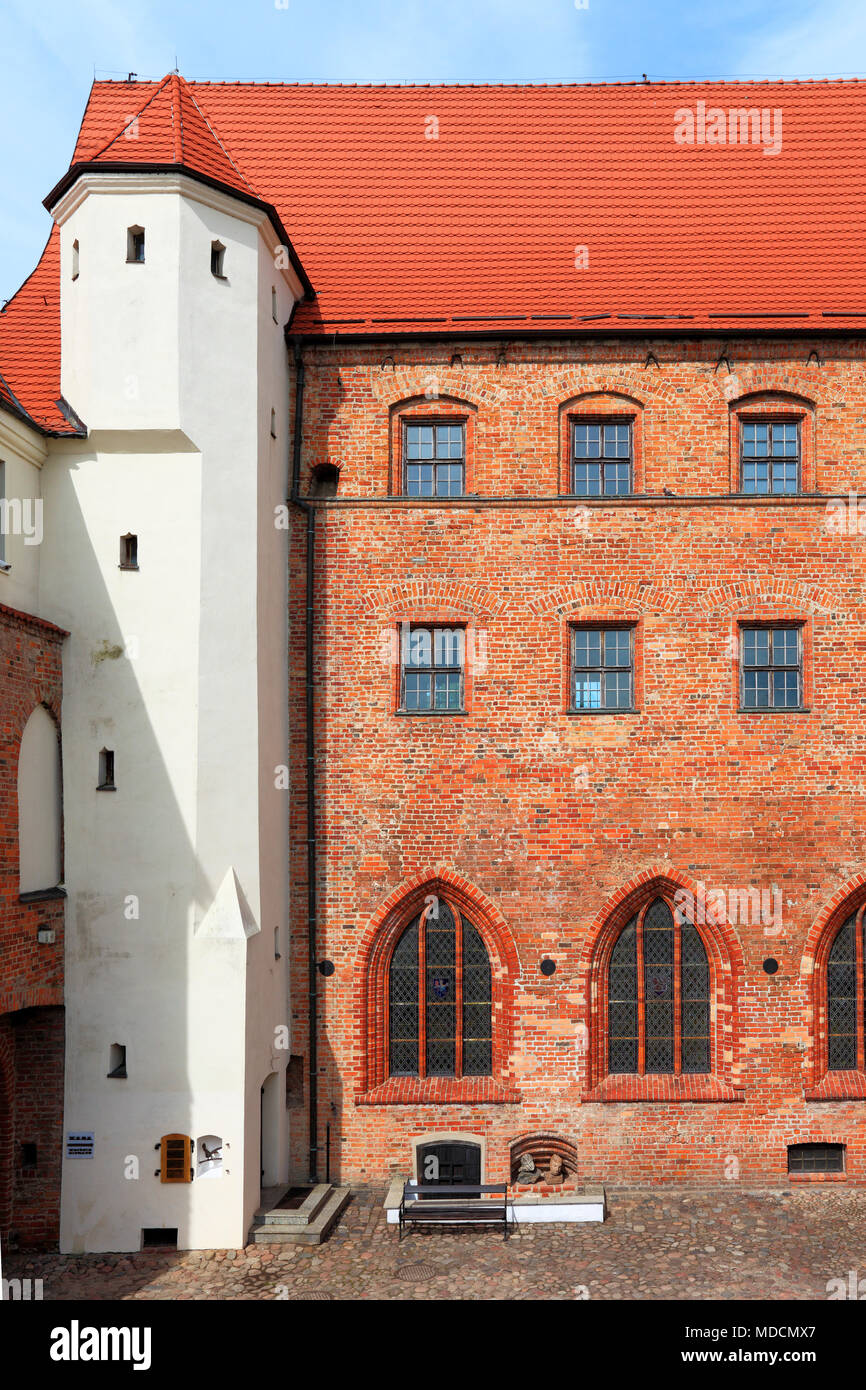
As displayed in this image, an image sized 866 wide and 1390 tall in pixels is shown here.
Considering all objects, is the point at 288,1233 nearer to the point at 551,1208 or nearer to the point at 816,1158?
the point at 551,1208

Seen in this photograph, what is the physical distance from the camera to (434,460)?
47.4ft

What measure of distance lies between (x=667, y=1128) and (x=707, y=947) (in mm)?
2414

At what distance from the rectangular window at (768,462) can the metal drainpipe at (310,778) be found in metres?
6.12

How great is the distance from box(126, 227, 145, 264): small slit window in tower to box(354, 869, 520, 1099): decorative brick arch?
864 cm

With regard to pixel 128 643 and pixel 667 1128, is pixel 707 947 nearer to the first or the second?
pixel 667 1128

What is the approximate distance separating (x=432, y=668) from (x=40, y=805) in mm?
5334

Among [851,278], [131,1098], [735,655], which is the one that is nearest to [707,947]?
[735,655]

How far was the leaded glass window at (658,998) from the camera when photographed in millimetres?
13906

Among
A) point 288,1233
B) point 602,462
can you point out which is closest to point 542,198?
point 602,462

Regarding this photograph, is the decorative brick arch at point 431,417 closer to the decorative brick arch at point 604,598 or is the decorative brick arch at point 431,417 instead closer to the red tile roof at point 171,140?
the decorative brick arch at point 604,598

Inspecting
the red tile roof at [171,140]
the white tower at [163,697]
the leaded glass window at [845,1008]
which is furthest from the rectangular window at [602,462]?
the leaded glass window at [845,1008]

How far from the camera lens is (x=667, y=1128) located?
13.6 meters
